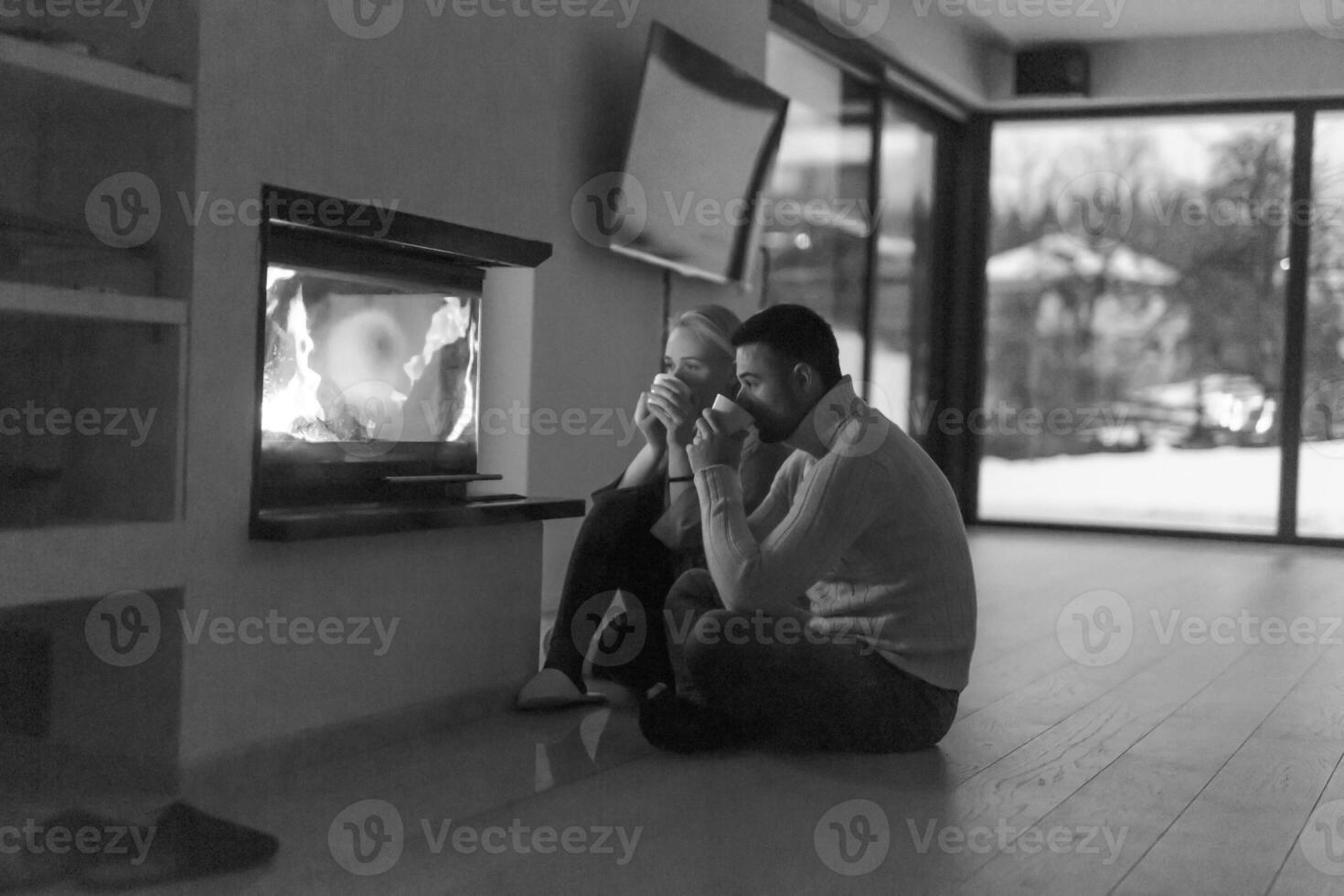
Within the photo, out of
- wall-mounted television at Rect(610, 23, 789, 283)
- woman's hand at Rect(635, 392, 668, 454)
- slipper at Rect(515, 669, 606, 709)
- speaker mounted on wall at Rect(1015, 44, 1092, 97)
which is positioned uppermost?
speaker mounted on wall at Rect(1015, 44, 1092, 97)

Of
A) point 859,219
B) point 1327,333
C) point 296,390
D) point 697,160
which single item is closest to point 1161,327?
point 1327,333

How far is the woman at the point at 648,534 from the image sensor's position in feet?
9.70

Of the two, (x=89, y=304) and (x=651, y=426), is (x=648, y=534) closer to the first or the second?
(x=651, y=426)

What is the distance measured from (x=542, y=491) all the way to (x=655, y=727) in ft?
5.43

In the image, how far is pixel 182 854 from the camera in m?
1.89

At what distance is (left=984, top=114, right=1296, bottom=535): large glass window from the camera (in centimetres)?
736

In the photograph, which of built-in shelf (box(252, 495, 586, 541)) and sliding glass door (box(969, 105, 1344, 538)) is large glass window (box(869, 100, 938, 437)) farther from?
built-in shelf (box(252, 495, 586, 541))

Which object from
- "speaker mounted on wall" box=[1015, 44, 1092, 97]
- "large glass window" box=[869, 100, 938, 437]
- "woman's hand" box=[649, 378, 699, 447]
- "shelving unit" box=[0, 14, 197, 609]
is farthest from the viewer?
"speaker mounted on wall" box=[1015, 44, 1092, 97]

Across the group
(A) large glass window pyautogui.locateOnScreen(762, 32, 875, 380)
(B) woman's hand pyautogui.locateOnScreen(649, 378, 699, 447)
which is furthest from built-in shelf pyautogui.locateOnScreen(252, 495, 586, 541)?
(A) large glass window pyautogui.locateOnScreen(762, 32, 875, 380)

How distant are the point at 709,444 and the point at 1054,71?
18.5ft

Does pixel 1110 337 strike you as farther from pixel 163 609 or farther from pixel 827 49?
pixel 163 609

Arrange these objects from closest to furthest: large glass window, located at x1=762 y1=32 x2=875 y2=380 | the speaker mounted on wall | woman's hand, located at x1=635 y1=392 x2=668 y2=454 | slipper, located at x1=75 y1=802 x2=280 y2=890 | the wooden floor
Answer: slipper, located at x1=75 y1=802 x2=280 y2=890 → the wooden floor → woman's hand, located at x1=635 y1=392 x2=668 y2=454 → large glass window, located at x1=762 y1=32 x2=875 y2=380 → the speaker mounted on wall

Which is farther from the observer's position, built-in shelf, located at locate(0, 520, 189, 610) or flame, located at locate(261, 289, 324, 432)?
flame, located at locate(261, 289, 324, 432)

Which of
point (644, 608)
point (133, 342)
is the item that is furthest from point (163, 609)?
point (644, 608)
